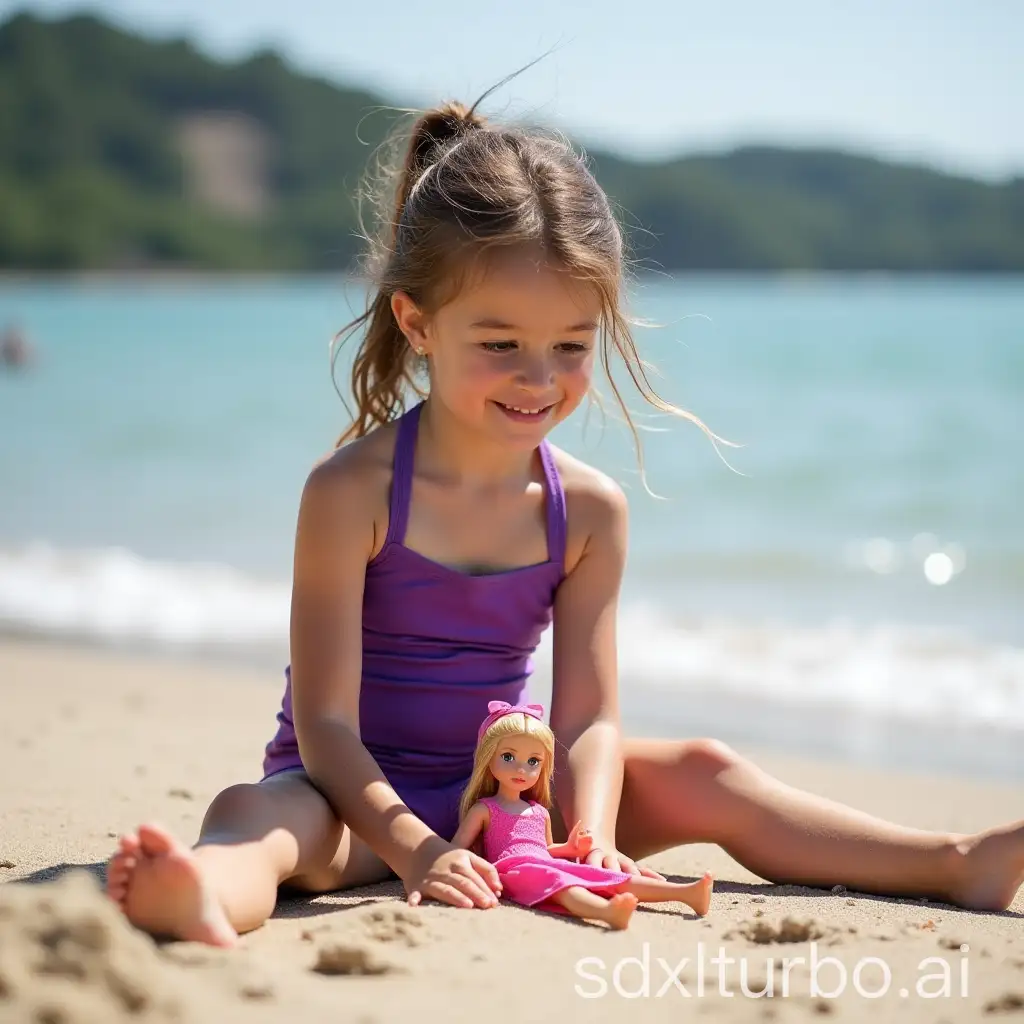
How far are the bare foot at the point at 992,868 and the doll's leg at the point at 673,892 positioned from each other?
21.1 inches

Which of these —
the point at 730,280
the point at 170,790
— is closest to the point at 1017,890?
the point at 170,790

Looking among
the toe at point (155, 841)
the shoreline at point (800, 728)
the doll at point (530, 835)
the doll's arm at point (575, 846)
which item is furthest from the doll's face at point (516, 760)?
the shoreline at point (800, 728)

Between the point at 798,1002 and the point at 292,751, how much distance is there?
121 centimetres

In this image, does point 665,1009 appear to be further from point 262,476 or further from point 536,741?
point 262,476

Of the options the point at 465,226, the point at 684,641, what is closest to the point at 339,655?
the point at 465,226

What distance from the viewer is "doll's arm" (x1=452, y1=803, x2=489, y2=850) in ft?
8.20

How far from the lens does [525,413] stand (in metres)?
2.72

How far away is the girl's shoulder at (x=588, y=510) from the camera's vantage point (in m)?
2.96

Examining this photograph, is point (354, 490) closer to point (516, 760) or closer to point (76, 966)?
point (516, 760)

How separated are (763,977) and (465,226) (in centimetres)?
149

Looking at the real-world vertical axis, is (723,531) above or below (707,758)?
above

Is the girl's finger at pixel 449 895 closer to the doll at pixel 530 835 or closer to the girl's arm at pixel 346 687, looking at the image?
the girl's arm at pixel 346 687

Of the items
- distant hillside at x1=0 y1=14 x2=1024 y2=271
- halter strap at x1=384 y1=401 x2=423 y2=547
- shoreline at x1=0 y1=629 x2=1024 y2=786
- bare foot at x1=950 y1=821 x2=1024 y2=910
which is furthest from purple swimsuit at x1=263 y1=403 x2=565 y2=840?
distant hillside at x1=0 y1=14 x2=1024 y2=271

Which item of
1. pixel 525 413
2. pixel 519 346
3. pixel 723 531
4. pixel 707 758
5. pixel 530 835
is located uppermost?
pixel 519 346
